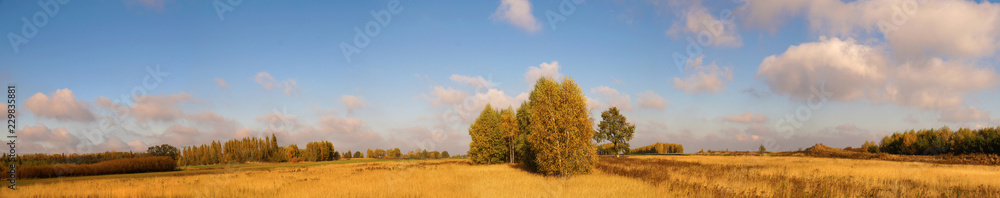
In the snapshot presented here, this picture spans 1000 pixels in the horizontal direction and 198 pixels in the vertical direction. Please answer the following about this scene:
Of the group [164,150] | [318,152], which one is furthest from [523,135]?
[318,152]

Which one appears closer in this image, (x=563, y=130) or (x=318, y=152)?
(x=563, y=130)

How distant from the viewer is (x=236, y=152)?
108m

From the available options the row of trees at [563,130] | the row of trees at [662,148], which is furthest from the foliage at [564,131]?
the row of trees at [662,148]

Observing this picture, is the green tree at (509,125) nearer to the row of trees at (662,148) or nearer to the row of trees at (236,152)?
the row of trees at (662,148)

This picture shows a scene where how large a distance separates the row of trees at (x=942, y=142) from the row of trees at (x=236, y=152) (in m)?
125

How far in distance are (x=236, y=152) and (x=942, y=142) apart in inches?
5469

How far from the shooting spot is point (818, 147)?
58844 millimetres

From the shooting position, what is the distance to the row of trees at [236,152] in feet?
344

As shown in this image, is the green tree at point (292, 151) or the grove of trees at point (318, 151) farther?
the grove of trees at point (318, 151)

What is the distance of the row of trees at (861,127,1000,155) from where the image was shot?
38.0 meters

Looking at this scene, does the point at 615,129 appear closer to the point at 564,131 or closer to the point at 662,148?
the point at 564,131

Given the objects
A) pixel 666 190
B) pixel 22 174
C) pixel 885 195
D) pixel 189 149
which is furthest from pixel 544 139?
pixel 189 149

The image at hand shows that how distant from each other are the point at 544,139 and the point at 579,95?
278cm

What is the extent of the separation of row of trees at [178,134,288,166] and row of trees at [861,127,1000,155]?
408 feet
